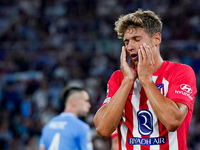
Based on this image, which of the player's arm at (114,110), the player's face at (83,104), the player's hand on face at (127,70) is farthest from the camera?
the player's face at (83,104)

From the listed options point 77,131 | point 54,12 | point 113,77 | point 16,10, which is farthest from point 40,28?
point 113,77

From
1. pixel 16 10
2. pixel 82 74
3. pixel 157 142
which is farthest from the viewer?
pixel 16 10

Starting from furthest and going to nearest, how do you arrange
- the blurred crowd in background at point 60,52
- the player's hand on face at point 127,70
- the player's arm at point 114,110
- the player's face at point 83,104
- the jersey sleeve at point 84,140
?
the blurred crowd in background at point 60,52 → the player's face at point 83,104 → the jersey sleeve at point 84,140 → the player's hand on face at point 127,70 → the player's arm at point 114,110

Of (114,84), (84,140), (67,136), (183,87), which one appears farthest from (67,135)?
(183,87)

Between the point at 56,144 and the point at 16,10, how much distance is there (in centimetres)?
1104

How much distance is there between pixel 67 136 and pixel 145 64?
304 cm

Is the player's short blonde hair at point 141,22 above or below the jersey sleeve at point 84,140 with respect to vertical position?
above

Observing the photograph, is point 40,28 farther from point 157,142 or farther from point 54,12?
point 157,142

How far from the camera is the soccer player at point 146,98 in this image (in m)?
2.65

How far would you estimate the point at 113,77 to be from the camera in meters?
3.08

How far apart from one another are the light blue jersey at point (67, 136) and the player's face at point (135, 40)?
111 inches

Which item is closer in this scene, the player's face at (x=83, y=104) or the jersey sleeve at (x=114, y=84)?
the jersey sleeve at (x=114, y=84)

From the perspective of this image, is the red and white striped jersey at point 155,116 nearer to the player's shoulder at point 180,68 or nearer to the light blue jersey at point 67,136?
the player's shoulder at point 180,68

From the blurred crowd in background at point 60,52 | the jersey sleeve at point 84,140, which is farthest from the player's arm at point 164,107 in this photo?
the blurred crowd in background at point 60,52
